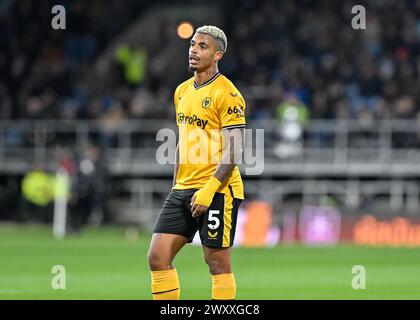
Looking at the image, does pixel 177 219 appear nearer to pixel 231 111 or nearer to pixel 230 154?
pixel 230 154

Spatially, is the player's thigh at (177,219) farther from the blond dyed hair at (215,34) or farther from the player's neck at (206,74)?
the blond dyed hair at (215,34)

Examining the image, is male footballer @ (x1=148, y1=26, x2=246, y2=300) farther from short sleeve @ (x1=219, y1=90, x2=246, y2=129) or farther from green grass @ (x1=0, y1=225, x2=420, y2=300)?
green grass @ (x1=0, y1=225, x2=420, y2=300)

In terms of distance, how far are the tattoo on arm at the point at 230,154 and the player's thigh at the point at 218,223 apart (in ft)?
0.66

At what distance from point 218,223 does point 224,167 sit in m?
0.48

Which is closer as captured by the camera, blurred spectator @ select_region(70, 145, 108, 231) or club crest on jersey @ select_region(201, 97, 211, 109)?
club crest on jersey @ select_region(201, 97, 211, 109)

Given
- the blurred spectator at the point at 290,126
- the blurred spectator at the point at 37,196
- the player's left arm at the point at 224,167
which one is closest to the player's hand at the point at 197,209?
the player's left arm at the point at 224,167

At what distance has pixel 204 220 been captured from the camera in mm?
10789

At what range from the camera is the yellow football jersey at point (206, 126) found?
35.3 ft

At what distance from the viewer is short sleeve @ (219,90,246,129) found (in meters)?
10.7

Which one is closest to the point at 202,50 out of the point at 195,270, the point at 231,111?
the point at 231,111
